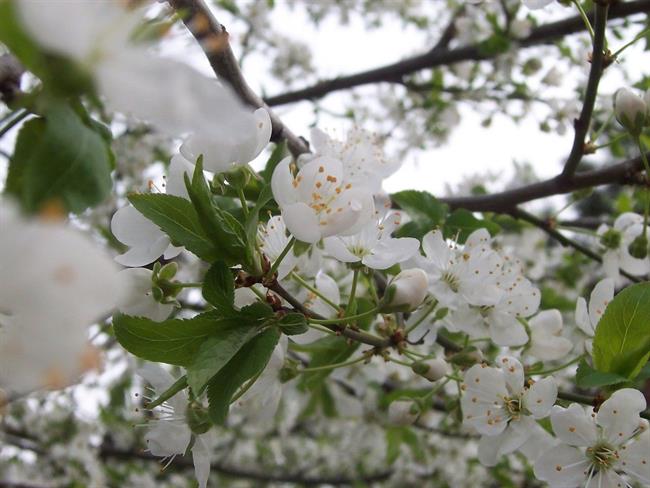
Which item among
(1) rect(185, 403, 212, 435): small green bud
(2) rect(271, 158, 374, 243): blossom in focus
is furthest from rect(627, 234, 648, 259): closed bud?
(1) rect(185, 403, 212, 435): small green bud

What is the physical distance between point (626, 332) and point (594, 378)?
0.11 meters

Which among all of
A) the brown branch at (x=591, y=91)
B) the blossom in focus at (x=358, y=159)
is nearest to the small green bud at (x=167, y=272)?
the blossom in focus at (x=358, y=159)

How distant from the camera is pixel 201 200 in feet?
2.75

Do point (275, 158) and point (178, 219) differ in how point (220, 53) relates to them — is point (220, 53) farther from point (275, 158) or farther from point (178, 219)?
point (178, 219)

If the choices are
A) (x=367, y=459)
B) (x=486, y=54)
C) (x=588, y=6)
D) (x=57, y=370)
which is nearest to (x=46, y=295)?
(x=57, y=370)

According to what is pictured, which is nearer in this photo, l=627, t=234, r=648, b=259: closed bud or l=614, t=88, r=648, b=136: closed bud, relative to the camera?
l=614, t=88, r=648, b=136: closed bud

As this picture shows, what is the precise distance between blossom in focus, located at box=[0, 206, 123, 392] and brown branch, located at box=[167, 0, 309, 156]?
30 cm

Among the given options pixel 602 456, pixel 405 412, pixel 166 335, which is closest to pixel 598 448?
pixel 602 456

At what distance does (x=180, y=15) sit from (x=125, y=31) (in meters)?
0.09

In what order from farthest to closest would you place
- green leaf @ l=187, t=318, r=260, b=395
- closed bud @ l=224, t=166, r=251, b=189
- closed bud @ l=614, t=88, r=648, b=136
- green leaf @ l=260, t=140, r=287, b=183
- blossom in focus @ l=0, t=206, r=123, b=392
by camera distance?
closed bud @ l=614, t=88, r=648, b=136 < green leaf @ l=260, t=140, r=287, b=183 < closed bud @ l=224, t=166, r=251, b=189 < green leaf @ l=187, t=318, r=260, b=395 < blossom in focus @ l=0, t=206, r=123, b=392

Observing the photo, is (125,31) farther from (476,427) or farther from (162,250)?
(476,427)

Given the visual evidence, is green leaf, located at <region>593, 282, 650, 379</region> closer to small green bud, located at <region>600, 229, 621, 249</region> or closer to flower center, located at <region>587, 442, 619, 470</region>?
flower center, located at <region>587, 442, 619, 470</region>

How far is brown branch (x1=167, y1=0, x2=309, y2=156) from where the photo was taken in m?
0.85

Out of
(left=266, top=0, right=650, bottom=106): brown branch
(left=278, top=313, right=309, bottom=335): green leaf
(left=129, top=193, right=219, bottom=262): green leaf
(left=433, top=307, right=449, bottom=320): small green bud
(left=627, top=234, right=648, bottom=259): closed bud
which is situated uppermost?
(left=266, top=0, right=650, bottom=106): brown branch
